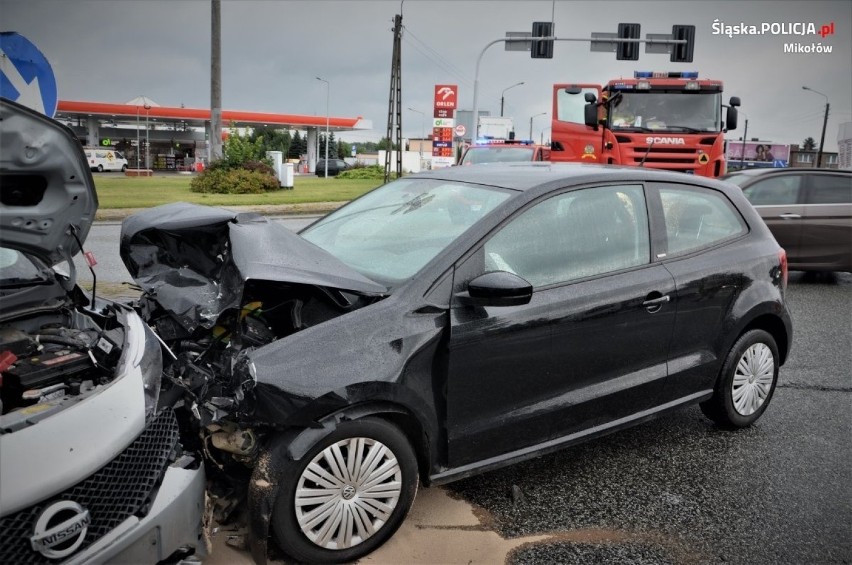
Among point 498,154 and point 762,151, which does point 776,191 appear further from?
point 762,151

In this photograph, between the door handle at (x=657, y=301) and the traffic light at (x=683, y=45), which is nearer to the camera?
the door handle at (x=657, y=301)

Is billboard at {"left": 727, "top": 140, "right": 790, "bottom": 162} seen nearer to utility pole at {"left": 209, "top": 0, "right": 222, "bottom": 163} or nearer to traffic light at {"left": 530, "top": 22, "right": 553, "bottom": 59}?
traffic light at {"left": 530, "top": 22, "right": 553, "bottom": 59}

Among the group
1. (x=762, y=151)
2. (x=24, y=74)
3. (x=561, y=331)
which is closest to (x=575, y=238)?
(x=561, y=331)

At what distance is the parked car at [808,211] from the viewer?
9.34m

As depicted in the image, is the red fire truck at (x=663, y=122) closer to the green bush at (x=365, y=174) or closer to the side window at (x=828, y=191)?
→ the side window at (x=828, y=191)

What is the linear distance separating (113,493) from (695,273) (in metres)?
3.12

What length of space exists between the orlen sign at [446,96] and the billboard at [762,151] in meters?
57.7

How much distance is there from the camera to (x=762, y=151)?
80.4m

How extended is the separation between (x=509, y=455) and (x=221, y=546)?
4.37ft

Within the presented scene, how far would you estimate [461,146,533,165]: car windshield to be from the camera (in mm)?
16438

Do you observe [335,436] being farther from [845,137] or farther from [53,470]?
[845,137]

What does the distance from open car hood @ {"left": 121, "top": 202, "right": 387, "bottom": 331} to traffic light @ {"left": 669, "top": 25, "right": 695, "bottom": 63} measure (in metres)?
22.0

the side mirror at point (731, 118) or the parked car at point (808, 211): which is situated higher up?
the side mirror at point (731, 118)

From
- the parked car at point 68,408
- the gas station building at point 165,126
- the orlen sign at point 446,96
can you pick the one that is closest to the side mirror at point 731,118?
the parked car at point 68,408
